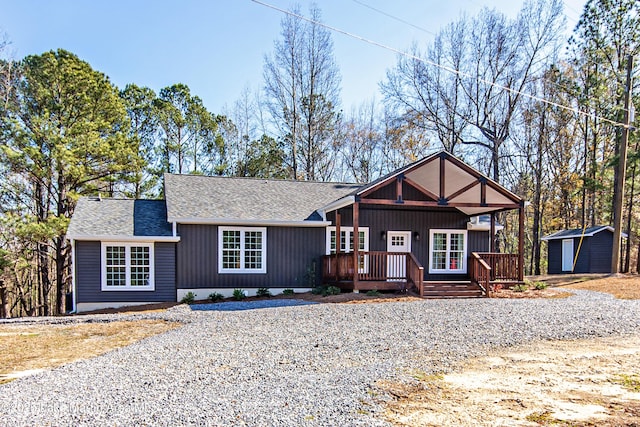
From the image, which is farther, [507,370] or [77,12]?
[77,12]

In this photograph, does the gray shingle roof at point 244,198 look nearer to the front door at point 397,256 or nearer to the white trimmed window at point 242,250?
the white trimmed window at point 242,250

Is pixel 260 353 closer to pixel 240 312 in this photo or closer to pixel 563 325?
pixel 240 312

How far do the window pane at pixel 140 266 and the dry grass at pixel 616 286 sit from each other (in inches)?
526

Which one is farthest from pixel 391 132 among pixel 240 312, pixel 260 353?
pixel 260 353

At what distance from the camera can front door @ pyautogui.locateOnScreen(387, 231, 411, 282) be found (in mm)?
13752

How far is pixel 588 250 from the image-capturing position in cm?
2172

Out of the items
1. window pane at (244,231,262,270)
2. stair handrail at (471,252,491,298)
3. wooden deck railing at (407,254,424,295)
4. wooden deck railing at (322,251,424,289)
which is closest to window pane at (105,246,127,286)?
window pane at (244,231,262,270)

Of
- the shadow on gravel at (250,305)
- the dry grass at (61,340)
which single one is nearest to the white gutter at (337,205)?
the shadow on gravel at (250,305)

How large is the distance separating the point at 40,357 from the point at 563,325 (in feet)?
28.5

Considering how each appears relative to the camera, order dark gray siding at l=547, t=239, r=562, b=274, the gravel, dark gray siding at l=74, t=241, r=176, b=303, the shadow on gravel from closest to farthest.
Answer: the gravel → the shadow on gravel → dark gray siding at l=74, t=241, r=176, b=303 → dark gray siding at l=547, t=239, r=562, b=274

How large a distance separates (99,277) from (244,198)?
5.12 metres

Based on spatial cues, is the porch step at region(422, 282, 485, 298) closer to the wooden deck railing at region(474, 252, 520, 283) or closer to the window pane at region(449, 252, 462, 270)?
the wooden deck railing at region(474, 252, 520, 283)

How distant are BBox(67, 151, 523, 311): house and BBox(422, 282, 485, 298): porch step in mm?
64

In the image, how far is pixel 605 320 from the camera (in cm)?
882
